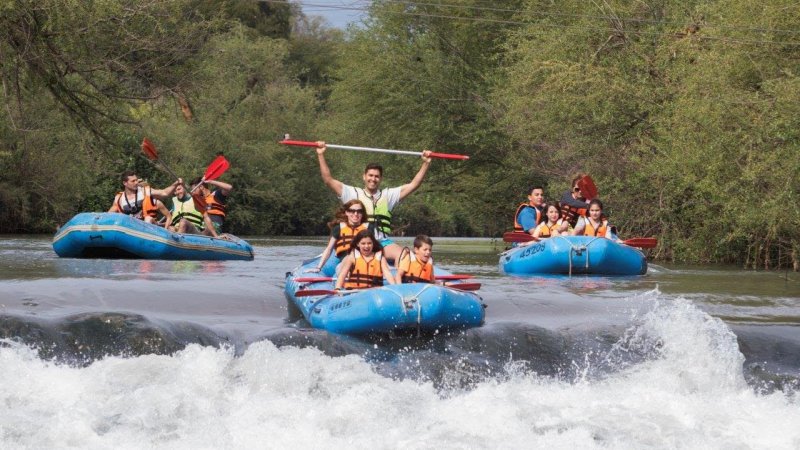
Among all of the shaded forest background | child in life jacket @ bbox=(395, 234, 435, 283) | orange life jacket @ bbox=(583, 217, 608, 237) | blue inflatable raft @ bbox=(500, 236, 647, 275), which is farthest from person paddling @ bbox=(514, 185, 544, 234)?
child in life jacket @ bbox=(395, 234, 435, 283)

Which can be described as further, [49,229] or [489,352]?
[49,229]

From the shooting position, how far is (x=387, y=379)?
30.3ft

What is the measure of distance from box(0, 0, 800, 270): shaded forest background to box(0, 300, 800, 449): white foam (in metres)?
8.54

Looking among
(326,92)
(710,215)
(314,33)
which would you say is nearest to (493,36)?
(710,215)

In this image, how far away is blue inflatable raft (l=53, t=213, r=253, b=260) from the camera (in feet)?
57.6

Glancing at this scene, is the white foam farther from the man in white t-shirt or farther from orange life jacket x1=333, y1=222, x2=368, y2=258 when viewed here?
the man in white t-shirt

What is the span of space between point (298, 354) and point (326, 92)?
47840 millimetres

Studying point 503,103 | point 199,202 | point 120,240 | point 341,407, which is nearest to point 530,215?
point 199,202

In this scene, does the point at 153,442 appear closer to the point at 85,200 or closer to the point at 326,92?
the point at 85,200

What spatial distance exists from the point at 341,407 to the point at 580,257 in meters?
8.37

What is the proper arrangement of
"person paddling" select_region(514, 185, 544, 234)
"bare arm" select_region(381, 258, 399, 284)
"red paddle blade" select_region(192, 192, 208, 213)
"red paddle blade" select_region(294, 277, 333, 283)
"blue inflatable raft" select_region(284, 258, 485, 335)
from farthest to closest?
"red paddle blade" select_region(192, 192, 208, 213) → "person paddling" select_region(514, 185, 544, 234) → "red paddle blade" select_region(294, 277, 333, 283) → "bare arm" select_region(381, 258, 399, 284) → "blue inflatable raft" select_region(284, 258, 485, 335)

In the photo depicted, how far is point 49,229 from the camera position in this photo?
33.8 meters

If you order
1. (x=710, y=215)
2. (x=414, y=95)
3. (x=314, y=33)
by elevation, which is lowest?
(x=710, y=215)

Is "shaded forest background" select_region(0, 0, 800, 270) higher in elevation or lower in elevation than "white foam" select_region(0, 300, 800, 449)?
higher
